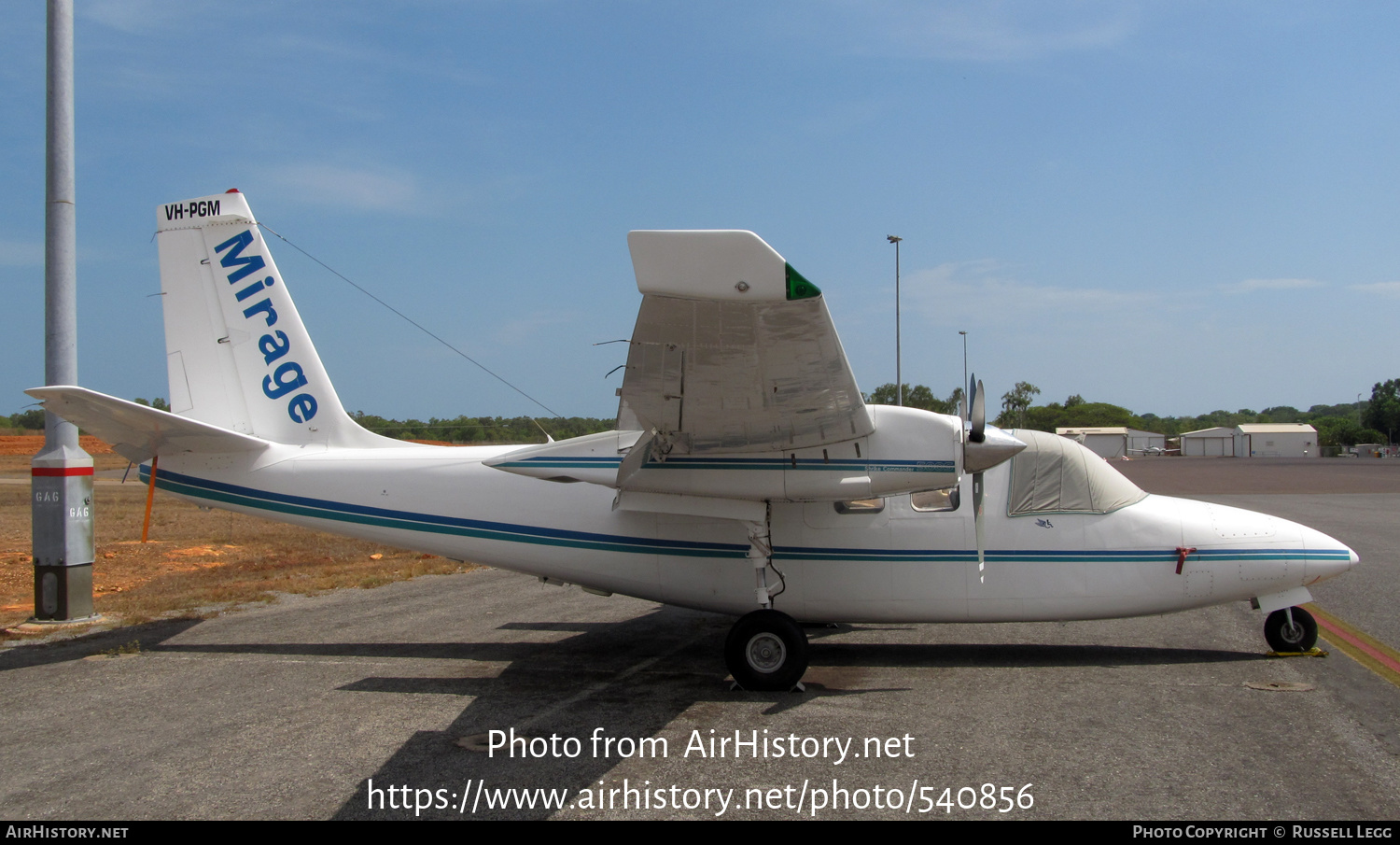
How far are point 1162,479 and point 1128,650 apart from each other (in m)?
36.6

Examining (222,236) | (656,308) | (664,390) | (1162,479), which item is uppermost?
(222,236)

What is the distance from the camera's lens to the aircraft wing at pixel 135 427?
23.3 feet

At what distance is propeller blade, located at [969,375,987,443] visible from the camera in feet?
21.5

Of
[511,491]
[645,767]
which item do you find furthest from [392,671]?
[645,767]

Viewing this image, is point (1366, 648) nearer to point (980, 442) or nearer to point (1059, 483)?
point (1059, 483)

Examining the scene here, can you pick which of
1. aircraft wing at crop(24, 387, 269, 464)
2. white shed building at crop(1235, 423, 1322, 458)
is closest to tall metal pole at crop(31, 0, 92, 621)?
aircraft wing at crop(24, 387, 269, 464)

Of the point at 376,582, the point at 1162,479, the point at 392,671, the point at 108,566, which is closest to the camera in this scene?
the point at 392,671

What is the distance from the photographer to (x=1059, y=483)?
7.69 metres

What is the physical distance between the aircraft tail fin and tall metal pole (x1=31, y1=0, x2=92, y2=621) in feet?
4.59

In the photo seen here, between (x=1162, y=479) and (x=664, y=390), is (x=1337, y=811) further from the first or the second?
(x=1162, y=479)

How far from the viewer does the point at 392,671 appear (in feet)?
24.3

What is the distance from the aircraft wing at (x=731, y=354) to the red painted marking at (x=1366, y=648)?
5008 mm

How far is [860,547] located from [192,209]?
25.6 ft

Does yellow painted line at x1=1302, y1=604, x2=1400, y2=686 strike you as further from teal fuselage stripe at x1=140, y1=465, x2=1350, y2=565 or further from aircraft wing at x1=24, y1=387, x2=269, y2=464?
aircraft wing at x1=24, y1=387, x2=269, y2=464
